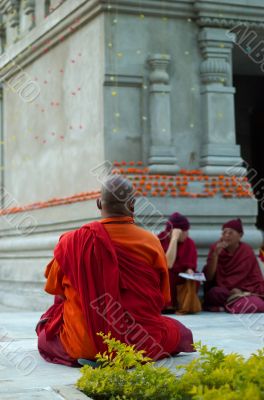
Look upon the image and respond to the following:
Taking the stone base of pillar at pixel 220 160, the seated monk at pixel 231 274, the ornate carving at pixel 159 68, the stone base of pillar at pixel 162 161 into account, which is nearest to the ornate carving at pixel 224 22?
the ornate carving at pixel 159 68

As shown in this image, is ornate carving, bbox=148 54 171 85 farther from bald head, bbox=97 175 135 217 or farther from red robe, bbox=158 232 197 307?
bald head, bbox=97 175 135 217

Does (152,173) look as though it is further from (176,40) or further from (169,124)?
(176,40)

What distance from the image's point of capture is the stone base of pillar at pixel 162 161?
11.0 m

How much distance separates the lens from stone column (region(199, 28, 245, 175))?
11.5 m

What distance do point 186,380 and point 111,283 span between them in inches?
70.0

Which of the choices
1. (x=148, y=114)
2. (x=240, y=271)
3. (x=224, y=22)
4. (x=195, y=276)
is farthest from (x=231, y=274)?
(x=224, y=22)

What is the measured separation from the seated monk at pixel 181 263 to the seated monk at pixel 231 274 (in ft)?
0.83

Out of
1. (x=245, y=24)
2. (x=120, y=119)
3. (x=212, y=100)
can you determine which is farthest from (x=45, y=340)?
(x=245, y=24)

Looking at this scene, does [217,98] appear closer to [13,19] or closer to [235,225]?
[235,225]

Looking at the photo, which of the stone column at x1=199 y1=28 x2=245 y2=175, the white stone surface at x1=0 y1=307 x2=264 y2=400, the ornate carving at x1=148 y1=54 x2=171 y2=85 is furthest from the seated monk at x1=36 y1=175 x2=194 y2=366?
the stone column at x1=199 y1=28 x2=245 y2=175

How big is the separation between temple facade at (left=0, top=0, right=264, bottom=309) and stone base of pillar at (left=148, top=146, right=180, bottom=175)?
2cm

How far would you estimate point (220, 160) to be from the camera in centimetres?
1138

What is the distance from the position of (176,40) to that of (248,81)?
422 centimetres

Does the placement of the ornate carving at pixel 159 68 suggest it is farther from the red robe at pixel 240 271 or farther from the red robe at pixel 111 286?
the red robe at pixel 111 286
